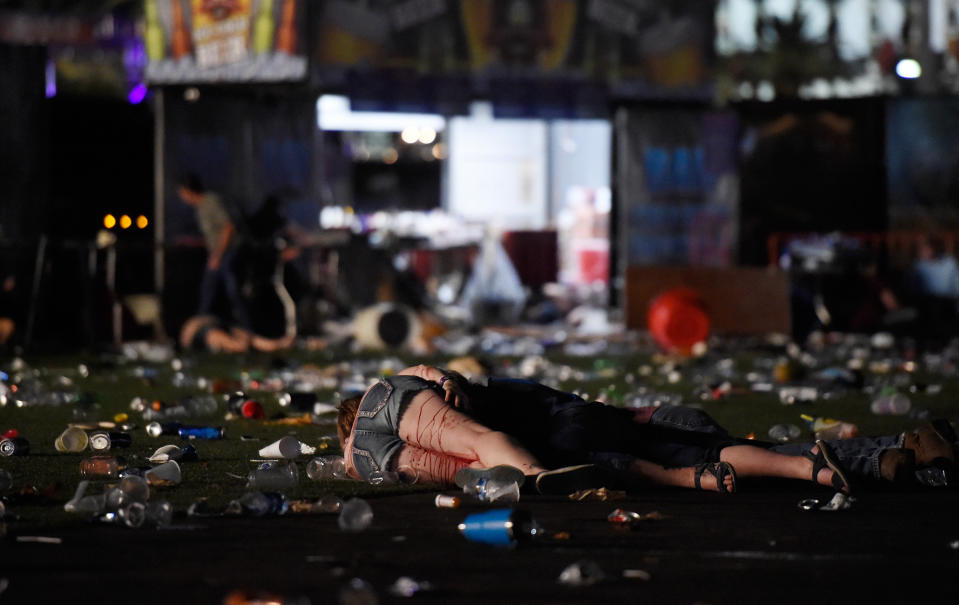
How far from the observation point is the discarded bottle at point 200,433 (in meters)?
7.20

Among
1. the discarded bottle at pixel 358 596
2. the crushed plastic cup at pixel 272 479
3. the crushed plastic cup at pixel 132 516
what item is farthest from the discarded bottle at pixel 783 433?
the discarded bottle at pixel 358 596

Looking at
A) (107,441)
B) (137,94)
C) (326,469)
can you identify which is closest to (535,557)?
(326,469)

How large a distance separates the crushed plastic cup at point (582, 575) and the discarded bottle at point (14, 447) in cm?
351

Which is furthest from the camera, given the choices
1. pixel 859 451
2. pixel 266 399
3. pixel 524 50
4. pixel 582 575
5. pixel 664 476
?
pixel 524 50

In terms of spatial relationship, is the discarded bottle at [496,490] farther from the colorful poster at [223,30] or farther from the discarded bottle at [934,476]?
the colorful poster at [223,30]

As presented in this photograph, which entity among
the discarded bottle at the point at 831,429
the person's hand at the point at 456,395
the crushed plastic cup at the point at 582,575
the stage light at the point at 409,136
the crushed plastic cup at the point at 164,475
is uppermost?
the stage light at the point at 409,136

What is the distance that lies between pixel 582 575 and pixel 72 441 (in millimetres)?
3599

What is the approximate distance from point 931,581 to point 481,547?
1.33m

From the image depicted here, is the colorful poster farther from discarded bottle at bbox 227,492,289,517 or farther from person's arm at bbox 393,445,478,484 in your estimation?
discarded bottle at bbox 227,492,289,517

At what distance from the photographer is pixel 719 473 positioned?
5.37m

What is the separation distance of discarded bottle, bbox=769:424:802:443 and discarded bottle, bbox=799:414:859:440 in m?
0.11

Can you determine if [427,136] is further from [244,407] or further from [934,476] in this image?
[934,476]

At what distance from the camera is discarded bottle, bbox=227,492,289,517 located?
16.0 feet

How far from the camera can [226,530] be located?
459cm
